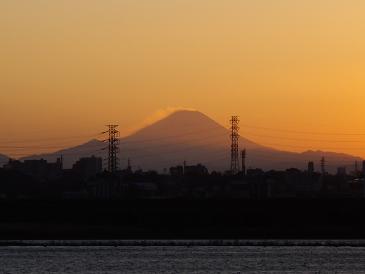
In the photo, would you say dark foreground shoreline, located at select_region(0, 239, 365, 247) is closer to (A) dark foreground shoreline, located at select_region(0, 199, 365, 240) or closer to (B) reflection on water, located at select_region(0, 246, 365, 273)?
(A) dark foreground shoreline, located at select_region(0, 199, 365, 240)

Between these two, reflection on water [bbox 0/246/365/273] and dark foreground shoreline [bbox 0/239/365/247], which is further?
dark foreground shoreline [bbox 0/239/365/247]

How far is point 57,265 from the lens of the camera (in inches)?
2886

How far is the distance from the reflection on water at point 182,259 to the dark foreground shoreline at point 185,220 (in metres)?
6.73

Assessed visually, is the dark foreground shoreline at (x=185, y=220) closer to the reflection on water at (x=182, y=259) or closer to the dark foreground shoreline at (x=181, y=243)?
the dark foreground shoreline at (x=181, y=243)

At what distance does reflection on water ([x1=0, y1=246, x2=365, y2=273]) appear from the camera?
232ft

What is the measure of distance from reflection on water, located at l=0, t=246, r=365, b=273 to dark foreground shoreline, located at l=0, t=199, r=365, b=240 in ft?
22.1

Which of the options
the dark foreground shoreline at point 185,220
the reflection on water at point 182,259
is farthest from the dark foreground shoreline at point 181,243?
the reflection on water at point 182,259

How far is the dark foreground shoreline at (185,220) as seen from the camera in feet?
327

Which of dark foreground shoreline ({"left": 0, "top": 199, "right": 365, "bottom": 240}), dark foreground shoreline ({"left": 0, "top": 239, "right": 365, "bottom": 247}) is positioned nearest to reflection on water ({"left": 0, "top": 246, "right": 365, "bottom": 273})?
dark foreground shoreline ({"left": 0, "top": 239, "right": 365, "bottom": 247})

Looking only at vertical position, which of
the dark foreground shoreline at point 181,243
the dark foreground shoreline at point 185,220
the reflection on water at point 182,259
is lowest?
the reflection on water at point 182,259

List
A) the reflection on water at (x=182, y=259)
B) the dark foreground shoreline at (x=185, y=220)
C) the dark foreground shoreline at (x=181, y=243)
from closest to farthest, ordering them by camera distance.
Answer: the reflection on water at (x=182, y=259)
the dark foreground shoreline at (x=181, y=243)
the dark foreground shoreline at (x=185, y=220)

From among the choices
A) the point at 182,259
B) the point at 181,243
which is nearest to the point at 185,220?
the point at 181,243

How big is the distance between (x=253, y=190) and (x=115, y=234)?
82.3 m

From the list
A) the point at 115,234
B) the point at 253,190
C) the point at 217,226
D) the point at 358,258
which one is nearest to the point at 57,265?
the point at 358,258
